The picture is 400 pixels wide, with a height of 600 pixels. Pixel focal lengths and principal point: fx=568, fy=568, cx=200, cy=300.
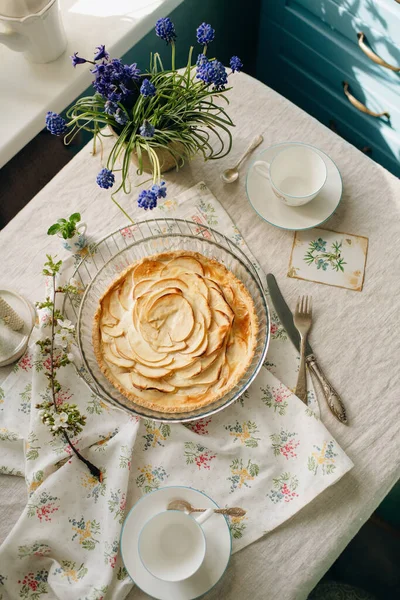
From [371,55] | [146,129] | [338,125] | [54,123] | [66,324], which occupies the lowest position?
[66,324]

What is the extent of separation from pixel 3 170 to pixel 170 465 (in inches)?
59.7

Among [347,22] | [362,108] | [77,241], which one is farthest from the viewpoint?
[362,108]

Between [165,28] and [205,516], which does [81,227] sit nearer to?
[165,28]

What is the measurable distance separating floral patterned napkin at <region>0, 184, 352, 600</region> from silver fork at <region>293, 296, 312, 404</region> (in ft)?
0.07

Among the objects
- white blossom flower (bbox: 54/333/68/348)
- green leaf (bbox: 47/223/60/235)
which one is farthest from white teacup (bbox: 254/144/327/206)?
white blossom flower (bbox: 54/333/68/348)

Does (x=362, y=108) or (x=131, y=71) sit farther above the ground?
(x=362, y=108)

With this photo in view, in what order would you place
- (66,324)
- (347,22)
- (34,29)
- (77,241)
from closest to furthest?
1. (66,324)
2. (77,241)
3. (34,29)
4. (347,22)

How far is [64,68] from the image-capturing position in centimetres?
153

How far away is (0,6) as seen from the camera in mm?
1296

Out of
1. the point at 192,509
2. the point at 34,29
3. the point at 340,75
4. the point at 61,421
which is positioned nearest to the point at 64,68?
the point at 34,29

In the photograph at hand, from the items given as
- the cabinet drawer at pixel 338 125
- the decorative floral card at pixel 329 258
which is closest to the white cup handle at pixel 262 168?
the decorative floral card at pixel 329 258

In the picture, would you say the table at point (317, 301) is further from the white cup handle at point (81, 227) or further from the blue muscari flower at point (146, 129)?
the blue muscari flower at point (146, 129)

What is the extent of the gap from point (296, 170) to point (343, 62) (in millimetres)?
712

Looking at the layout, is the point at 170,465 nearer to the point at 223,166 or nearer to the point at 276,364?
the point at 276,364
